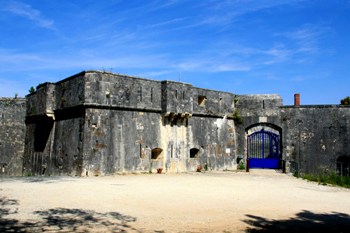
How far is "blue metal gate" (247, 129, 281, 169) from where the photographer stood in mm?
21641

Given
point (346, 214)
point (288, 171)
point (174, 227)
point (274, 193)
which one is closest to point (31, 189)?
point (174, 227)

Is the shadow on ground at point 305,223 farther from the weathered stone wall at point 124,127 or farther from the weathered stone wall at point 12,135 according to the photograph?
the weathered stone wall at point 12,135

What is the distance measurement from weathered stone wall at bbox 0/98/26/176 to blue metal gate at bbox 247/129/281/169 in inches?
569

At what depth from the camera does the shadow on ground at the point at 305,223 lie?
20.6 feet

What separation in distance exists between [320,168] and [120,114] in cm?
1193

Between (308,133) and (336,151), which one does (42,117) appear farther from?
(336,151)

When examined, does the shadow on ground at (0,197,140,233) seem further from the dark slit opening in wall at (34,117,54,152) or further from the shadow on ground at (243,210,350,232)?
the dark slit opening in wall at (34,117,54,152)

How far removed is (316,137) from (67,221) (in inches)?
674

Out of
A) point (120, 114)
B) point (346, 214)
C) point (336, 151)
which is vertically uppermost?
point (120, 114)

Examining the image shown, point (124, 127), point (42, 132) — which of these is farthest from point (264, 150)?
point (42, 132)

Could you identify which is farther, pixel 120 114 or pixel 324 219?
pixel 120 114

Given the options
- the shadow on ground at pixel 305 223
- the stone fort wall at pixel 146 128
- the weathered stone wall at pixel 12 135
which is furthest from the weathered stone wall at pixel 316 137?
the weathered stone wall at pixel 12 135

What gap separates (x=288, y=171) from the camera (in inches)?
783

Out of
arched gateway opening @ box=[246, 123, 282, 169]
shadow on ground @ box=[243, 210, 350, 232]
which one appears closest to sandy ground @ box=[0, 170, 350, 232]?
shadow on ground @ box=[243, 210, 350, 232]
